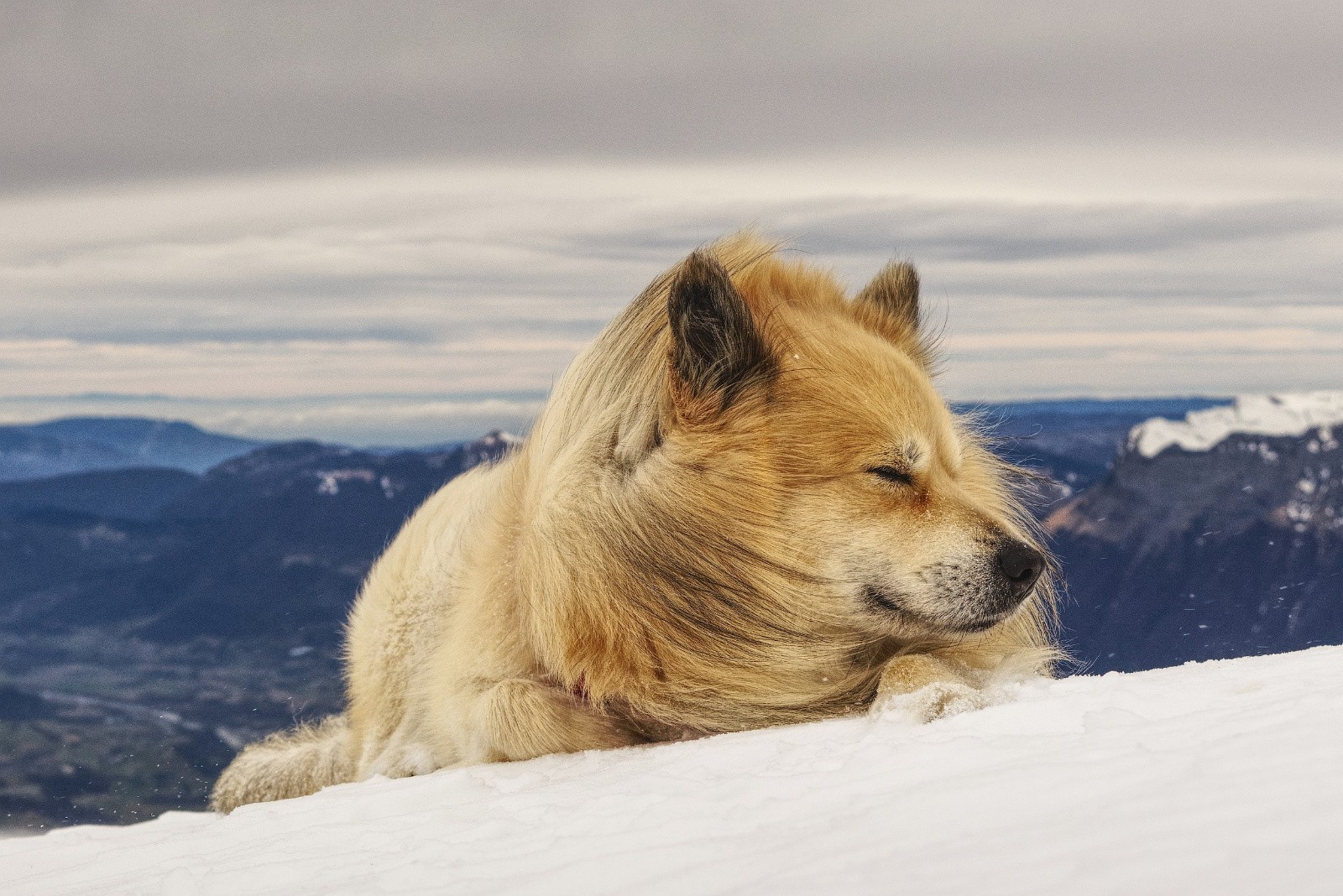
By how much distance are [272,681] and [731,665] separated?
419 ft

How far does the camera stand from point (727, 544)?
4707mm

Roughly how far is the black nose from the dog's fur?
5cm

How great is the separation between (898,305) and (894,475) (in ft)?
5.67

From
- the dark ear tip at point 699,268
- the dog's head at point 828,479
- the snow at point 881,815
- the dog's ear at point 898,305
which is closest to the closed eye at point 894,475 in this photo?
the dog's head at point 828,479

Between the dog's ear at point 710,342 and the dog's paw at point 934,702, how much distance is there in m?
1.38

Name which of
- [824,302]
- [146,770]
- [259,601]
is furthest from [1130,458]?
[824,302]

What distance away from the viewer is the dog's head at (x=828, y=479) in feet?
15.3

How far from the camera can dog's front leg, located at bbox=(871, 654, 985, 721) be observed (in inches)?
174

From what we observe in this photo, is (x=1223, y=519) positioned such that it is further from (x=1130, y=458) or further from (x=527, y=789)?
(x=527, y=789)

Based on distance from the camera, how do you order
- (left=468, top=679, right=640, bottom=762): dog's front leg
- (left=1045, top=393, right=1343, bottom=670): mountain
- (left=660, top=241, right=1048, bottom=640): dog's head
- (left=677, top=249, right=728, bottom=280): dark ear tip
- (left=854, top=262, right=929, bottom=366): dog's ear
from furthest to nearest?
(left=1045, top=393, right=1343, bottom=670): mountain → (left=854, top=262, right=929, bottom=366): dog's ear → (left=468, top=679, right=640, bottom=762): dog's front leg → (left=660, top=241, right=1048, bottom=640): dog's head → (left=677, top=249, right=728, bottom=280): dark ear tip

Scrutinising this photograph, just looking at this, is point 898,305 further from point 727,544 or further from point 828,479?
point 727,544

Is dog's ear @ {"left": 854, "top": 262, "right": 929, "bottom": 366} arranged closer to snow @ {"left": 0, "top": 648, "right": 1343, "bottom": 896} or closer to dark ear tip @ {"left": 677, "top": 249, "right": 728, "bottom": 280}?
dark ear tip @ {"left": 677, "top": 249, "right": 728, "bottom": 280}

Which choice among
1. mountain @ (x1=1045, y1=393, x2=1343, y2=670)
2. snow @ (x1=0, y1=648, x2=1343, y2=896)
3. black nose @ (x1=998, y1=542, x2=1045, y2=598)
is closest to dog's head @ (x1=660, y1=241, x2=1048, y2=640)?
black nose @ (x1=998, y1=542, x2=1045, y2=598)

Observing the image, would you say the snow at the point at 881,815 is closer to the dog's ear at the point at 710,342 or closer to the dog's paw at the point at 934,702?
the dog's paw at the point at 934,702
